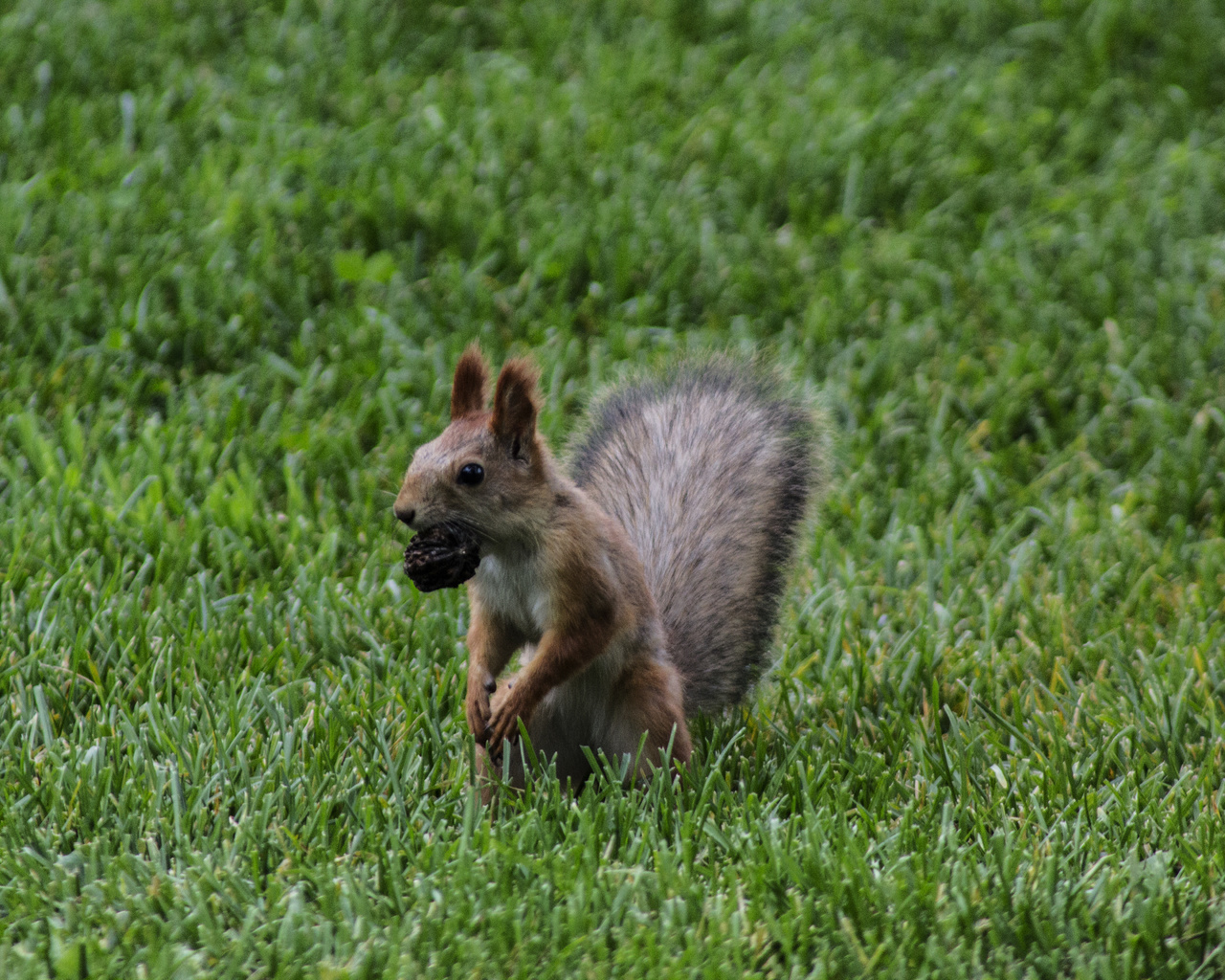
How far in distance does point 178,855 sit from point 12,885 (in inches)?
9.2

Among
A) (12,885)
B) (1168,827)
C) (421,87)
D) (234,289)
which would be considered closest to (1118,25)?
(421,87)

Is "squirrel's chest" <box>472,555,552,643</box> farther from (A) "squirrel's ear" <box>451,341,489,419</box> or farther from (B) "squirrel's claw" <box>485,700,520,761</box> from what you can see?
(A) "squirrel's ear" <box>451,341,489,419</box>

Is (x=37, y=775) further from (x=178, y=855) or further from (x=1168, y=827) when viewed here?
(x=1168, y=827)

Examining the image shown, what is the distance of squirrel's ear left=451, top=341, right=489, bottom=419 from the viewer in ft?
7.74

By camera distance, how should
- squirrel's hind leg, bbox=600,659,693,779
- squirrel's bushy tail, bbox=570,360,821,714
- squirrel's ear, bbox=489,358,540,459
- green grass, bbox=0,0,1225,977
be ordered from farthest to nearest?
squirrel's bushy tail, bbox=570,360,821,714
squirrel's hind leg, bbox=600,659,693,779
squirrel's ear, bbox=489,358,540,459
green grass, bbox=0,0,1225,977

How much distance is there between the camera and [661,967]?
197 centimetres

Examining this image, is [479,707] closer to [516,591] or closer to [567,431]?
[516,591]

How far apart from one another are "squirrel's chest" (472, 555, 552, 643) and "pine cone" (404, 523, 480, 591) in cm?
8

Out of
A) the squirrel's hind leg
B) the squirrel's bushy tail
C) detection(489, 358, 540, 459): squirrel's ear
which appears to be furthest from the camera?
the squirrel's bushy tail

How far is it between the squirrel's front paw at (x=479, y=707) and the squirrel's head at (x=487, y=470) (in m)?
0.25

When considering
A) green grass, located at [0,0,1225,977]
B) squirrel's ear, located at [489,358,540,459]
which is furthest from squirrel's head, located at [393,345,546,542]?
green grass, located at [0,0,1225,977]

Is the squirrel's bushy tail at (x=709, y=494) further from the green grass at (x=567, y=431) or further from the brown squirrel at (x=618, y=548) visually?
the green grass at (x=567, y=431)

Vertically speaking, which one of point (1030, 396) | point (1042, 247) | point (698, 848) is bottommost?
point (698, 848)

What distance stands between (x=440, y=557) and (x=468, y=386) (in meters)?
0.31
